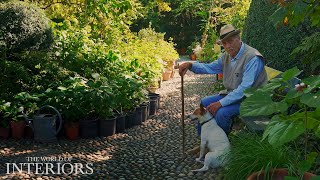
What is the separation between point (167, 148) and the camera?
440 centimetres

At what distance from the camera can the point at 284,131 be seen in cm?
169

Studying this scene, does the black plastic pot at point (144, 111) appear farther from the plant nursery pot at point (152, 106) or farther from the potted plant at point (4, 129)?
the potted plant at point (4, 129)

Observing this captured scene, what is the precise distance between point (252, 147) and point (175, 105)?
3792 mm

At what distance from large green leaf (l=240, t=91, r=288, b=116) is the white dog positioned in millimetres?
1542

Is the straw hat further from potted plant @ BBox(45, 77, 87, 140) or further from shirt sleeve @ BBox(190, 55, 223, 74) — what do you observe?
potted plant @ BBox(45, 77, 87, 140)

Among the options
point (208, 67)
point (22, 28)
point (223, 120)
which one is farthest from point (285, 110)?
point (22, 28)

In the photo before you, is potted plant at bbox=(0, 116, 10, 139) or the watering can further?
potted plant at bbox=(0, 116, 10, 139)

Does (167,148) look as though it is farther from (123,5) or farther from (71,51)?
(123,5)

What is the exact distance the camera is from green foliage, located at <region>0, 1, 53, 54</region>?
5.23m

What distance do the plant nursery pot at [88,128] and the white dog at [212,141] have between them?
1.51m

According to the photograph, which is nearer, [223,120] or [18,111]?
[223,120]

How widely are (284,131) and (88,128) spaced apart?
135 inches

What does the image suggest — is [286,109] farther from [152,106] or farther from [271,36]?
[152,106]

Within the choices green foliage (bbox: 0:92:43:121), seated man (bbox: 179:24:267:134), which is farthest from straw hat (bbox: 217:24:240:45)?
green foliage (bbox: 0:92:43:121)
